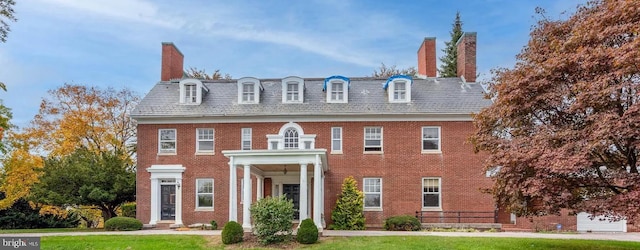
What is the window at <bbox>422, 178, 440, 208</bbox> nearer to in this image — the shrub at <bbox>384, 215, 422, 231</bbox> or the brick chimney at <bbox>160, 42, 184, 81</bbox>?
the shrub at <bbox>384, 215, 422, 231</bbox>

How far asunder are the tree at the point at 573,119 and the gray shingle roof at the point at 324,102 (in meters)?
9.15

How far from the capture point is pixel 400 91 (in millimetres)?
25281

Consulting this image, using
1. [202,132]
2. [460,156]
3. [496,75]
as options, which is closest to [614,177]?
[496,75]

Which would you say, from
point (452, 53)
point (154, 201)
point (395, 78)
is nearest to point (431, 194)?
point (395, 78)

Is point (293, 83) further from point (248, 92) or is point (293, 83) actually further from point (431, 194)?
point (431, 194)

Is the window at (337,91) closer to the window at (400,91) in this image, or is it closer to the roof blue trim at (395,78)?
the roof blue trim at (395,78)

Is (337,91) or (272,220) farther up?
(337,91)

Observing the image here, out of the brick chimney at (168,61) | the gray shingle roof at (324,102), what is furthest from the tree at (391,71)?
the brick chimney at (168,61)

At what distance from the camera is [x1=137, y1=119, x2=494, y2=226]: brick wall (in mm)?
24078

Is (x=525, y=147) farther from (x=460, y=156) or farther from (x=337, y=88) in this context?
(x=337, y=88)

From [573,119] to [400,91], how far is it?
11.9 m

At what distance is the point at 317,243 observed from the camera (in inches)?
689

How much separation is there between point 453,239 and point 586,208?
553 cm

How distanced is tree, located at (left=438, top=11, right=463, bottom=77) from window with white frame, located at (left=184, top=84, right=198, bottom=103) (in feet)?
87.7
